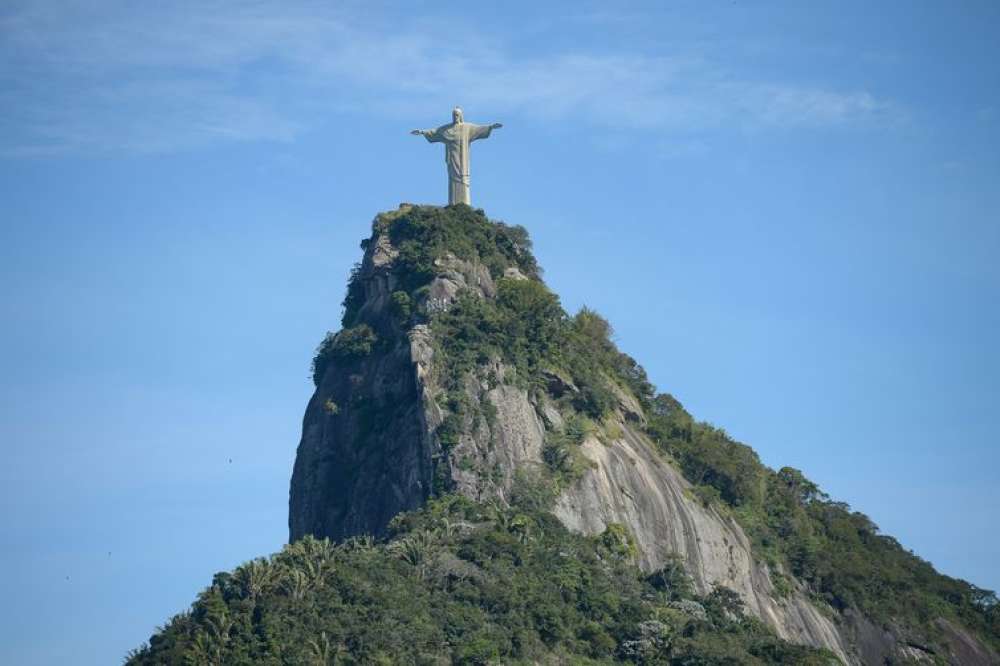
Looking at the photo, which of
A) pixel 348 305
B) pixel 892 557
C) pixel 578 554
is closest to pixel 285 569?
pixel 578 554

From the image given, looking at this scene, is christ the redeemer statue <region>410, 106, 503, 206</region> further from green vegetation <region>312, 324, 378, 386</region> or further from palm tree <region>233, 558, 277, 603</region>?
palm tree <region>233, 558, 277, 603</region>

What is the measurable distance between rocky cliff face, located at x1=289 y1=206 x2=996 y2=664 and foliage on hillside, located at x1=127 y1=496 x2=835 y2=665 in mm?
2444

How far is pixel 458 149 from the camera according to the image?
434ft

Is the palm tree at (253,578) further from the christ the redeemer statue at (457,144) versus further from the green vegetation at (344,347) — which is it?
the christ the redeemer statue at (457,144)


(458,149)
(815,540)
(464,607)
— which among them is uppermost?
(458,149)

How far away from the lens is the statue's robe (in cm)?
13212

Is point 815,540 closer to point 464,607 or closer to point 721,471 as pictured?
point 721,471

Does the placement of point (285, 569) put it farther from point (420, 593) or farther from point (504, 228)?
point (504, 228)

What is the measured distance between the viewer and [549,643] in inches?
4136

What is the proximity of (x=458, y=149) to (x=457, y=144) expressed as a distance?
0.36 metres

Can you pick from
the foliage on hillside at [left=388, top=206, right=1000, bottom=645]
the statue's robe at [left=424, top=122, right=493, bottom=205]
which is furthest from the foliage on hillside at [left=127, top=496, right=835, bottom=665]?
the statue's robe at [left=424, top=122, right=493, bottom=205]

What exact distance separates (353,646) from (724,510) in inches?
1238

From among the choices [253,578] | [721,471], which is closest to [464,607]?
[253,578]

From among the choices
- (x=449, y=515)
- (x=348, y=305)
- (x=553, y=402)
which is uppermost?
(x=348, y=305)
